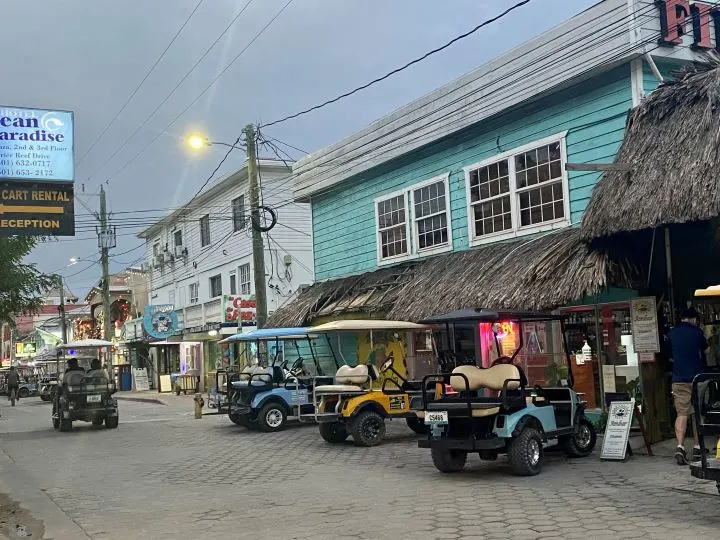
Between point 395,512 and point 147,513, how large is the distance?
2.80 m

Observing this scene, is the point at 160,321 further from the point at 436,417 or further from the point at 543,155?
the point at 436,417

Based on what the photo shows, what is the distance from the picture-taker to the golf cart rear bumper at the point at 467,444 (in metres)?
9.54

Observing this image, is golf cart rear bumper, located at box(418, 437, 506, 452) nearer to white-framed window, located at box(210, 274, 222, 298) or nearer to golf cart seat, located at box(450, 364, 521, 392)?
golf cart seat, located at box(450, 364, 521, 392)

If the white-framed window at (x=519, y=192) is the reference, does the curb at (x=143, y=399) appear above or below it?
below

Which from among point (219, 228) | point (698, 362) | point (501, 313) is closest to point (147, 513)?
point (501, 313)

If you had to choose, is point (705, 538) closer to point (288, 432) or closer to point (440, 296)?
point (440, 296)

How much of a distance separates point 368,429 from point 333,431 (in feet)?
3.17

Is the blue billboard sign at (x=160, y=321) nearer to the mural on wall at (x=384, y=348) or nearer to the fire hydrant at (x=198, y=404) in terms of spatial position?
the fire hydrant at (x=198, y=404)

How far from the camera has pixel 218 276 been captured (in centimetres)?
3372

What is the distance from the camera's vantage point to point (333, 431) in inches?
559

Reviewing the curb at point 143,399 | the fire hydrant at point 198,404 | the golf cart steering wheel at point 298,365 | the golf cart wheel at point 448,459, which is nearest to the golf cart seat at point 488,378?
the golf cart wheel at point 448,459

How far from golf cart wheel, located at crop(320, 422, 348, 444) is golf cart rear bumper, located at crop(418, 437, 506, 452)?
4341mm

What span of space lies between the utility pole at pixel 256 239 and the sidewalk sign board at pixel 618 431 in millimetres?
10976

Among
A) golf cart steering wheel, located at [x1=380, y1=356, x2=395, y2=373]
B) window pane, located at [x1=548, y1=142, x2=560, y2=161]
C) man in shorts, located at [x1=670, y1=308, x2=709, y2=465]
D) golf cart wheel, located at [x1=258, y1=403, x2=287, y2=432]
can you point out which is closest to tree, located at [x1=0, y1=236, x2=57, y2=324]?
golf cart wheel, located at [x1=258, y1=403, x2=287, y2=432]
